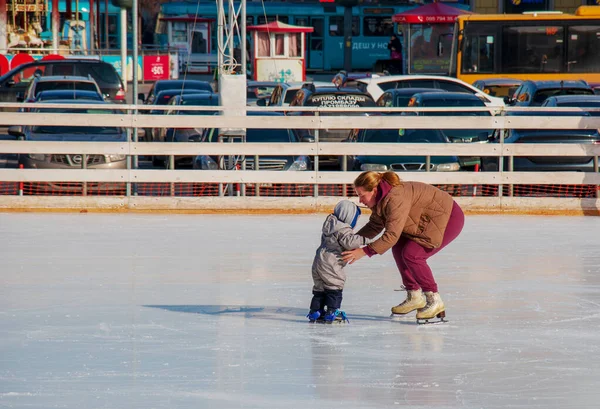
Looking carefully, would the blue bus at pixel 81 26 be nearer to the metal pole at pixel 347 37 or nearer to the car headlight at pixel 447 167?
the metal pole at pixel 347 37

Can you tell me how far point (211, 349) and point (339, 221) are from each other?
1.23m

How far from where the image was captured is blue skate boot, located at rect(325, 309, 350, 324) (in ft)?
26.5

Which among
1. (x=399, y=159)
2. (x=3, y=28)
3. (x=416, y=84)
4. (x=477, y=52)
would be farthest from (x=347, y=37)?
(x=399, y=159)

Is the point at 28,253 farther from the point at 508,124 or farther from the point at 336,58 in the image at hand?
the point at 336,58

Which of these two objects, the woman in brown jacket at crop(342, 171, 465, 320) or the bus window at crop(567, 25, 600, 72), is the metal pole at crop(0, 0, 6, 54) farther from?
the woman in brown jacket at crop(342, 171, 465, 320)

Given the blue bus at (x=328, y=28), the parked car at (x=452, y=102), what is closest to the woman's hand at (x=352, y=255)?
the parked car at (x=452, y=102)

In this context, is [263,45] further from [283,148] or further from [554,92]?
[283,148]

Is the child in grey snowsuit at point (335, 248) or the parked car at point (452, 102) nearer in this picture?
the child in grey snowsuit at point (335, 248)

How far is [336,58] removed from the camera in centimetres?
5328

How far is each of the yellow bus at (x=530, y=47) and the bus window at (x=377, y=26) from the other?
58.7 feet

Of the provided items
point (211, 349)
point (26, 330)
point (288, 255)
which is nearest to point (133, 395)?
point (211, 349)

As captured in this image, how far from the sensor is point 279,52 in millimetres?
42156

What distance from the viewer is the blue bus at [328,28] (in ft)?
172

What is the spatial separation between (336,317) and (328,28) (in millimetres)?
45765
